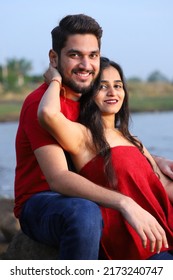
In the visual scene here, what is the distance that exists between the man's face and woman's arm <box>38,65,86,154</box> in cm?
13

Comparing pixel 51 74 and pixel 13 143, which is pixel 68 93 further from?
pixel 13 143

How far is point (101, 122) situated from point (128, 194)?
0.45 metres

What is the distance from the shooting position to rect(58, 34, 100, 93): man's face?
367 cm

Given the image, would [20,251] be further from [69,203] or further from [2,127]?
[2,127]

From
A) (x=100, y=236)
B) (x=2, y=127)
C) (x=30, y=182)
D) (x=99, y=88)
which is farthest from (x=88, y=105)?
(x=2, y=127)

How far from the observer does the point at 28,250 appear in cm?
402

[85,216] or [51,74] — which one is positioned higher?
[51,74]

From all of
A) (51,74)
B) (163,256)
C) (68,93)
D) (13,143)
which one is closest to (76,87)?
(68,93)

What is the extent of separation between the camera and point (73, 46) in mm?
3674

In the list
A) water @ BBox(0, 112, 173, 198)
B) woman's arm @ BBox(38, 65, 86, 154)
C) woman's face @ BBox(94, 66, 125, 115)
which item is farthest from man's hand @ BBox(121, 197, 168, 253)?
water @ BBox(0, 112, 173, 198)

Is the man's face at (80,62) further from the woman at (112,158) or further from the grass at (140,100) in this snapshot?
the grass at (140,100)

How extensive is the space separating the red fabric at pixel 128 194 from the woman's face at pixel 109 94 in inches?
9.9

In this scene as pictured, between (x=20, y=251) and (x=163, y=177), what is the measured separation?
1.00 metres
